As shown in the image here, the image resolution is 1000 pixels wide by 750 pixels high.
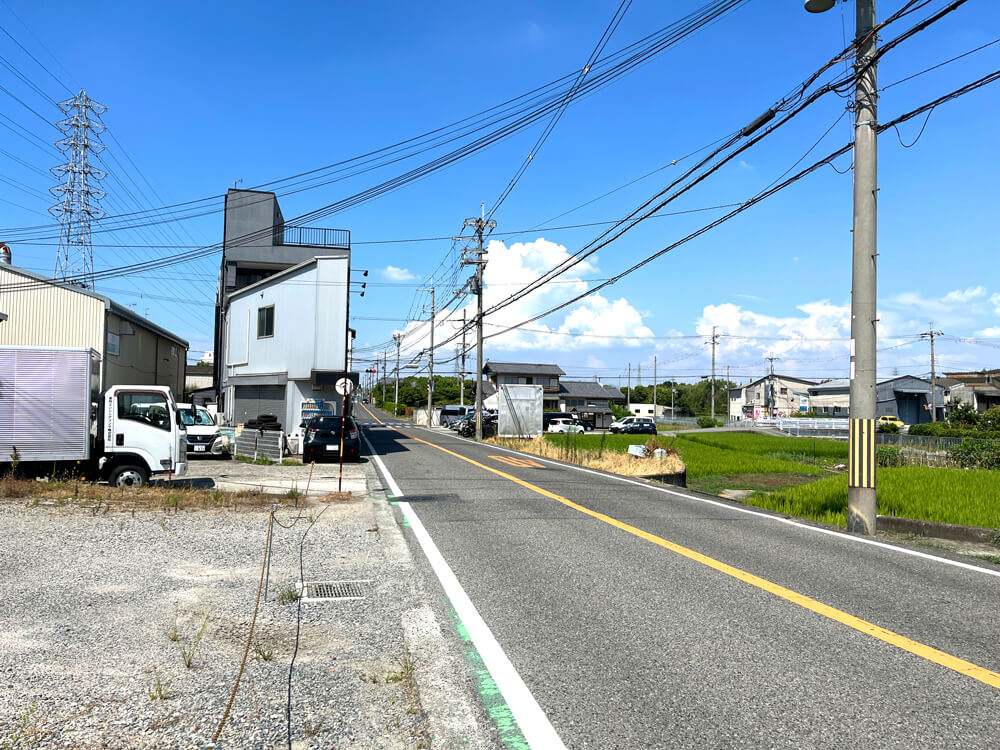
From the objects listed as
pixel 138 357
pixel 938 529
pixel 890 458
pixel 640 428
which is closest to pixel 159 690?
pixel 938 529

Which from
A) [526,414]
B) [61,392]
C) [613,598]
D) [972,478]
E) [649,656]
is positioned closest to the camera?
[649,656]

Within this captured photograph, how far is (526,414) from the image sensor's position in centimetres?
4053

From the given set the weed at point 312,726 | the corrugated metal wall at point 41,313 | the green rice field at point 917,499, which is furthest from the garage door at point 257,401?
the weed at point 312,726

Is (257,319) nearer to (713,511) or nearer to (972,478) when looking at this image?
(713,511)

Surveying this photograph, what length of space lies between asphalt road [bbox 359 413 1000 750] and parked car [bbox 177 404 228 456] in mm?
15766

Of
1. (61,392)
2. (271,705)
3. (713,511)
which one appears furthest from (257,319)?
(271,705)

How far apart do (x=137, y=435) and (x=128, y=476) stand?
793 mm

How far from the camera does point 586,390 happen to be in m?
89.5

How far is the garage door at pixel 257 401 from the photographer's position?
2761 centimetres

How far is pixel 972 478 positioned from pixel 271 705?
15.9 meters

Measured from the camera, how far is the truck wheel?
12875 mm

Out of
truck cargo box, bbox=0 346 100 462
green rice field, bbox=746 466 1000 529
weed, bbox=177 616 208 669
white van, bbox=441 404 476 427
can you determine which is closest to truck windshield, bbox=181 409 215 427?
truck cargo box, bbox=0 346 100 462

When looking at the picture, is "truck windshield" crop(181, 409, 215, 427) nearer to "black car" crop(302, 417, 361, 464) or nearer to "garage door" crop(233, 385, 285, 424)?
"black car" crop(302, 417, 361, 464)

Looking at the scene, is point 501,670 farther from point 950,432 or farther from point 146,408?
point 950,432
